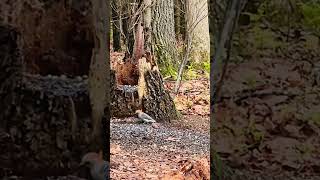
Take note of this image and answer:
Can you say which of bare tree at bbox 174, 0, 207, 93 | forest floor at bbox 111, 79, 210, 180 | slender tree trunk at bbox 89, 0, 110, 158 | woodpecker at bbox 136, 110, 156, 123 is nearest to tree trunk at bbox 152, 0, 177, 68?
bare tree at bbox 174, 0, 207, 93

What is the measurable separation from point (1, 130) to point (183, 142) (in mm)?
2960

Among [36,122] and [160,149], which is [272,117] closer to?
[36,122]

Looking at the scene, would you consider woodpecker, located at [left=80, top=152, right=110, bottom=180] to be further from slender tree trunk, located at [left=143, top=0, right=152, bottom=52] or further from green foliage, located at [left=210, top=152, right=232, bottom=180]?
slender tree trunk, located at [left=143, top=0, right=152, bottom=52]

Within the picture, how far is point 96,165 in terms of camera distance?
2.77 ft

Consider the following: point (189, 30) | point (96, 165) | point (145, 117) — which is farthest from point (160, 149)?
point (96, 165)

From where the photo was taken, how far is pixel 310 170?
80 centimetres

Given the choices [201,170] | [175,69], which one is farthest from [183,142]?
A: [175,69]

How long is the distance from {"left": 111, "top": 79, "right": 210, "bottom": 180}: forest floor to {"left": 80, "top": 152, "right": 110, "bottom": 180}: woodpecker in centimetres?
196

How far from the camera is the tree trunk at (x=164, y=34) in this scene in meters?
5.87

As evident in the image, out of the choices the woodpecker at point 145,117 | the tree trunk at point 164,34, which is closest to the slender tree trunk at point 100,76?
the woodpecker at point 145,117

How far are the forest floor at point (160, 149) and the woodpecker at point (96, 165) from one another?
196 centimetres

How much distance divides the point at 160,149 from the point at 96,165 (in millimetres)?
2634

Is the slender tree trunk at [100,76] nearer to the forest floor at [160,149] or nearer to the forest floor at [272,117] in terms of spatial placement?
the forest floor at [272,117]

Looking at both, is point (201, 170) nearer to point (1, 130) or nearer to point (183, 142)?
point (183, 142)
